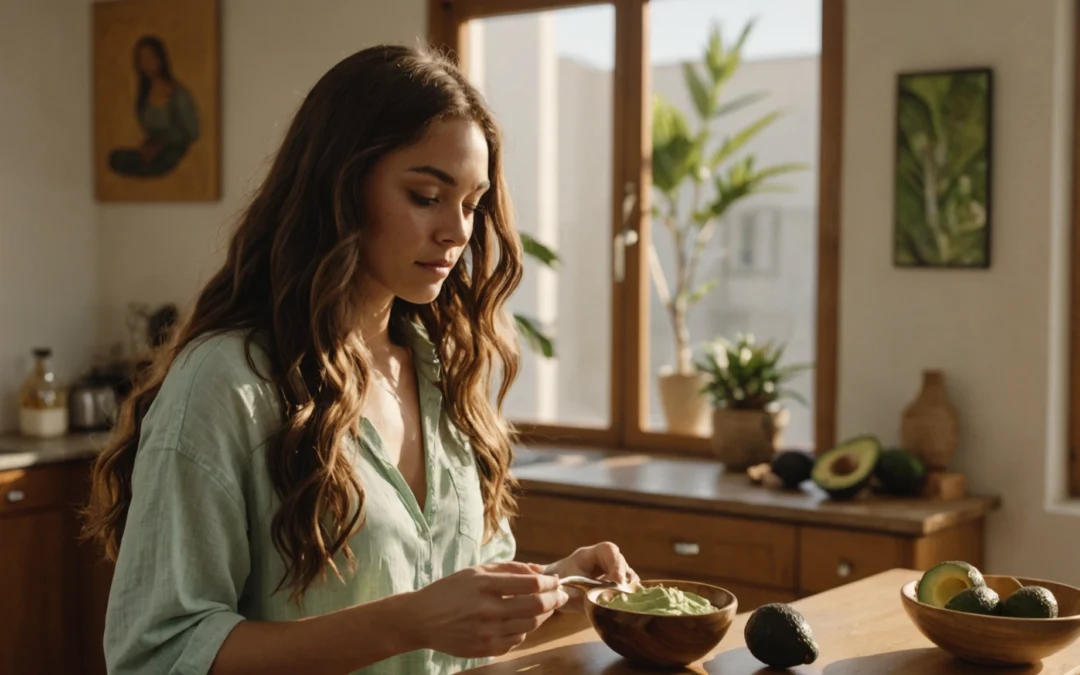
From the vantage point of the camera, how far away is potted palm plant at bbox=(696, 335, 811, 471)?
→ 374 cm

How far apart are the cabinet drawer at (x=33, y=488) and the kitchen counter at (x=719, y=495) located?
140 centimetres

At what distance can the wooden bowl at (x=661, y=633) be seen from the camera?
171 cm

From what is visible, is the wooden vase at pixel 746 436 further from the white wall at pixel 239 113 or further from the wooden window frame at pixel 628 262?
the white wall at pixel 239 113

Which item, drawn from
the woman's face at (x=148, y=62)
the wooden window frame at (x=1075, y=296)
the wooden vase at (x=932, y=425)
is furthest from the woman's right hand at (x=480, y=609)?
the woman's face at (x=148, y=62)

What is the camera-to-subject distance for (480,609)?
5.10 feet

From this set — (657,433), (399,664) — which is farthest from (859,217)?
(399,664)

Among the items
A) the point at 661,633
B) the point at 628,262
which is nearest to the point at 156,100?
the point at 628,262

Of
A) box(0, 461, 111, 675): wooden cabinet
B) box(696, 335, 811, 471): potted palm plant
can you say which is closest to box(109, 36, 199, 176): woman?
box(0, 461, 111, 675): wooden cabinet

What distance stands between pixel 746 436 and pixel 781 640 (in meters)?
2.02

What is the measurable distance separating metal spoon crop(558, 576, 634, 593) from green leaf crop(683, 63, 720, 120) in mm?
2622

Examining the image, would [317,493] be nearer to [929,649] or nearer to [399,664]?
[399,664]

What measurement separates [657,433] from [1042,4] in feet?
5.41

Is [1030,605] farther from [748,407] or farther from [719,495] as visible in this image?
[748,407]

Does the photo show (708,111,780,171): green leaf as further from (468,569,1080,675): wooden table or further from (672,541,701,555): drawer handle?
(468,569,1080,675): wooden table
